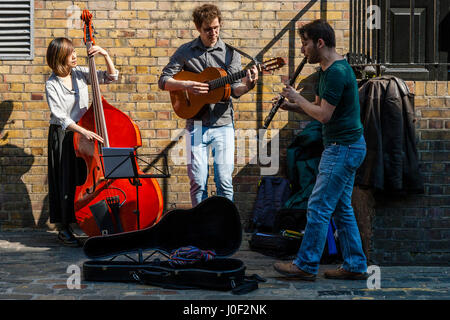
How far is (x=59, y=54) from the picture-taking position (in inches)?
194

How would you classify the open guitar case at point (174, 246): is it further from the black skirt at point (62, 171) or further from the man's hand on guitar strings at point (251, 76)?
the black skirt at point (62, 171)

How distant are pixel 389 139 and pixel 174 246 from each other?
178cm

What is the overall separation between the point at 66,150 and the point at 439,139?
3168 mm

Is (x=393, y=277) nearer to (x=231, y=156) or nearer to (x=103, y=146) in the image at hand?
(x=231, y=156)

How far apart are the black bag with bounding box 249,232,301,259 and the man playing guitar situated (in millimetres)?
486

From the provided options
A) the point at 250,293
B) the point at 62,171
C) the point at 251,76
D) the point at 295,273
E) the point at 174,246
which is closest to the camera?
the point at 250,293

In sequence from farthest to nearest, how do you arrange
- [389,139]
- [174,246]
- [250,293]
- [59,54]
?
[59,54] → [389,139] → [174,246] → [250,293]

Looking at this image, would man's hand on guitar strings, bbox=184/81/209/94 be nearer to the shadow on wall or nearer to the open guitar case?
the open guitar case

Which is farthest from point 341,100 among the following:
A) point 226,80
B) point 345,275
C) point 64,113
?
point 64,113

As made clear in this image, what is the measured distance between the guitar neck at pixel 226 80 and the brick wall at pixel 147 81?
1311 millimetres

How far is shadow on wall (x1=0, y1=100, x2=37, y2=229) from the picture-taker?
576 cm

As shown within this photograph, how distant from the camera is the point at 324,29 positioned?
372 centimetres

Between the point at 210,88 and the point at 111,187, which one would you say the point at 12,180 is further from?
the point at 210,88

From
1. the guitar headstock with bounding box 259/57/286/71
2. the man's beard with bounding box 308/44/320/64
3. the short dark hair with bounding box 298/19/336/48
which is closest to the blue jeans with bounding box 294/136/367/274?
the man's beard with bounding box 308/44/320/64
